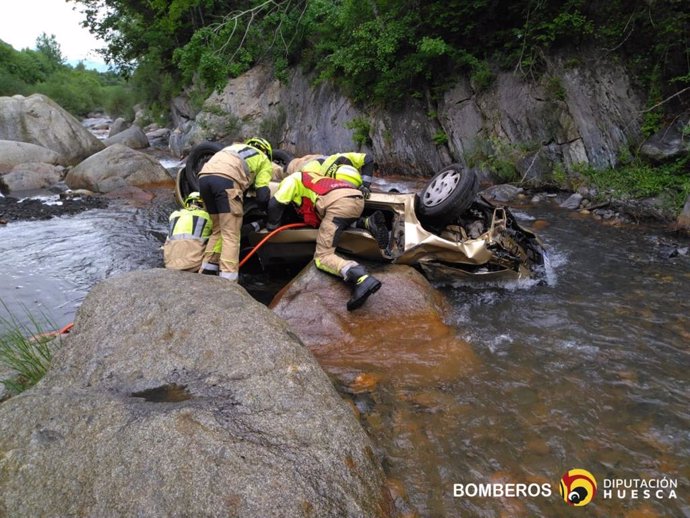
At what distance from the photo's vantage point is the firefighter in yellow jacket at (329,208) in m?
4.43

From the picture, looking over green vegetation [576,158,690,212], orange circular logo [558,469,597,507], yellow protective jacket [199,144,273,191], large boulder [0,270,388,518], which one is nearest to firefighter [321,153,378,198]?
yellow protective jacket [199,144,273,191]

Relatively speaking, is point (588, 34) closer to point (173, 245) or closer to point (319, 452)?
point (173, 245)

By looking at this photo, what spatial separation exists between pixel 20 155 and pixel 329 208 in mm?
14361

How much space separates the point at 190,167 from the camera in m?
6.07

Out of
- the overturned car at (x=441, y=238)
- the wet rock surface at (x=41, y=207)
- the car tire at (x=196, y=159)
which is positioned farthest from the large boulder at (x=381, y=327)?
the wet rock surface at (x=41, y=207)

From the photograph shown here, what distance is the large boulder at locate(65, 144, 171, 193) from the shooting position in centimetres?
1202

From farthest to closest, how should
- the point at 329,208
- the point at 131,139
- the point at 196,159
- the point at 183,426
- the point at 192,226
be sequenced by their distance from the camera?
the point at 131,139
the point at 196,159
the point at 192,226
the point at 329,208
the point at 183,426

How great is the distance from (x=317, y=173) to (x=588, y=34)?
6999mm

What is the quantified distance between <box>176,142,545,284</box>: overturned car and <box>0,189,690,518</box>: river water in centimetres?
30

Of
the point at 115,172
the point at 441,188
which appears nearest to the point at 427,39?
the point at 441,188

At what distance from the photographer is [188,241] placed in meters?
5.16

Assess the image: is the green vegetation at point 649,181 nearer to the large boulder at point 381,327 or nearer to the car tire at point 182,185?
the large boulder at point 381,327

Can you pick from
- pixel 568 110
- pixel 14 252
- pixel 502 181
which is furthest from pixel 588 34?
pixel 14 252

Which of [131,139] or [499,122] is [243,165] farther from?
[131,139]
